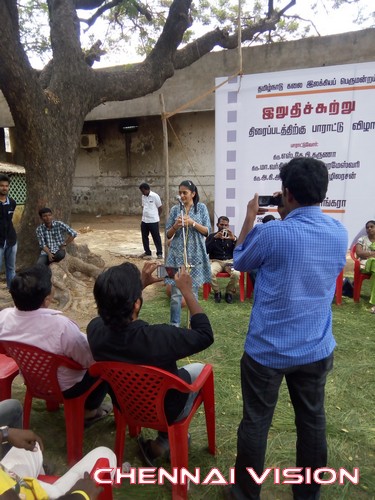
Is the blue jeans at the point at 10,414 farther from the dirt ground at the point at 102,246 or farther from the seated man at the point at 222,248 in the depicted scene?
the seated man at the point at 222,248

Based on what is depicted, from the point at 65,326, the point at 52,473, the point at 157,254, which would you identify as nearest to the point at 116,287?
the point at 65,326

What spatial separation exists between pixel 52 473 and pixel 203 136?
11.6 m

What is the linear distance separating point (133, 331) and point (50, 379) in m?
0.73

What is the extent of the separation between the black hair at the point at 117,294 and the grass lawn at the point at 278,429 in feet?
3.46

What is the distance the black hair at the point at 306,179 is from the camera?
1671 mm

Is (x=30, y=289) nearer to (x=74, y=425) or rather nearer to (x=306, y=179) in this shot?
(x=74, y=425)

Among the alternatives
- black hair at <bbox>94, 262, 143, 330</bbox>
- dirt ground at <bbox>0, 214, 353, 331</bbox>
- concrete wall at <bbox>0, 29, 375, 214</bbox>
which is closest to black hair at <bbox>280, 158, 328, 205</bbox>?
black hair at <bbox>94, 262, 143, 330</bbox>

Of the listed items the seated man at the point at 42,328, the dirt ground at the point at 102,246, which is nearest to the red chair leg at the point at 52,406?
the seated man at the point at 42,328

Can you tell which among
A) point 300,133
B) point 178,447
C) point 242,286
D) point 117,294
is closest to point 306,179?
point 117,294

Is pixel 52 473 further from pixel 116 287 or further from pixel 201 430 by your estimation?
pixel 116 287

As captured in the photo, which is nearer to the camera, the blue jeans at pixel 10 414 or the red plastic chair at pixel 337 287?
the blue jeans at pixel 10 414

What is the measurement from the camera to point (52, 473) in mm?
2246

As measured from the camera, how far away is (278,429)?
267 cm

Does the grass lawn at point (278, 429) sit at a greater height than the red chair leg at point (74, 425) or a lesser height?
lesser
